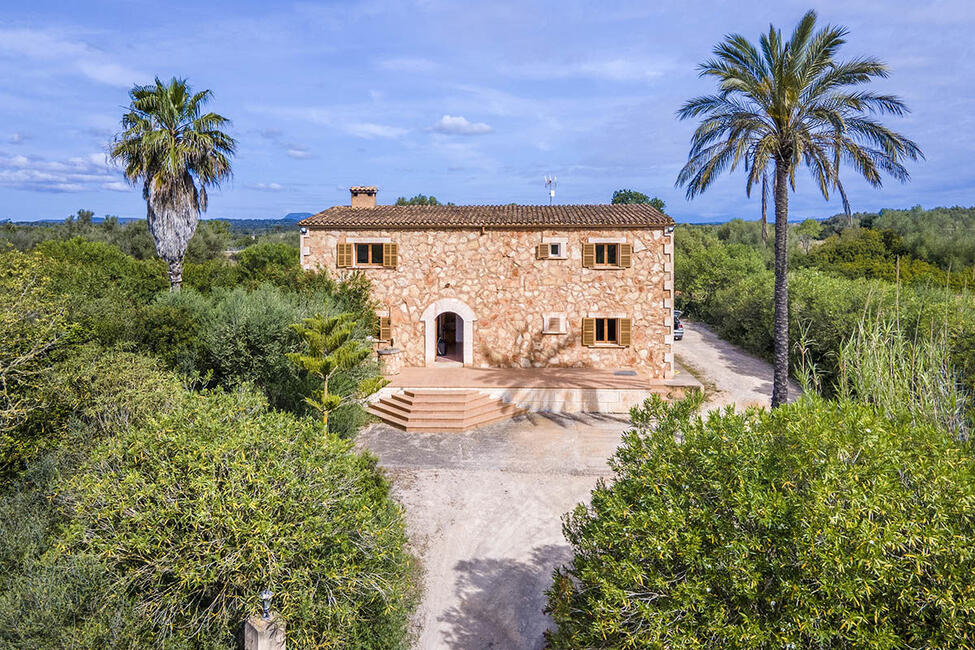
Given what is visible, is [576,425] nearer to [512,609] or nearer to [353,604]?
[512,609]

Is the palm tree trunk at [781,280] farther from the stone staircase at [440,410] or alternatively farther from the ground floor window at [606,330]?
the stone staircase at [440,410]

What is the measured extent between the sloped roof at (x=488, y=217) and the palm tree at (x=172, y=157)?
11.0ft

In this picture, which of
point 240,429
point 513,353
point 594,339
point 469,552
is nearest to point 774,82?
point 594,339

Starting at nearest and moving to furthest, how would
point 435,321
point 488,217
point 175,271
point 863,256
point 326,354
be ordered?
point 326,354 < point 175,271 < point 488,217 < point 435,321 < point 863,256

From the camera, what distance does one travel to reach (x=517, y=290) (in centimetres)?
1850

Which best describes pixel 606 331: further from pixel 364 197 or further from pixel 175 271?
pixel 175 271

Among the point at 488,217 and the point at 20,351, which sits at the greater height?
the point at 488,217

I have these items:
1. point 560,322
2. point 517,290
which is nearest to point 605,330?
point 560,322

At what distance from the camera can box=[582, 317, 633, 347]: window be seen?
59.9ft

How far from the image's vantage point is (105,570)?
5.15m

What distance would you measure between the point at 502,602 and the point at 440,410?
26.4 feet

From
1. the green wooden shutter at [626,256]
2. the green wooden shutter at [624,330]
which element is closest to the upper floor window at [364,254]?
the green wooden shutter at [626,256]

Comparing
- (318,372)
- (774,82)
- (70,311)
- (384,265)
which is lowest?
(318,372)

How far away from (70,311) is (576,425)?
Result: 12682mm
